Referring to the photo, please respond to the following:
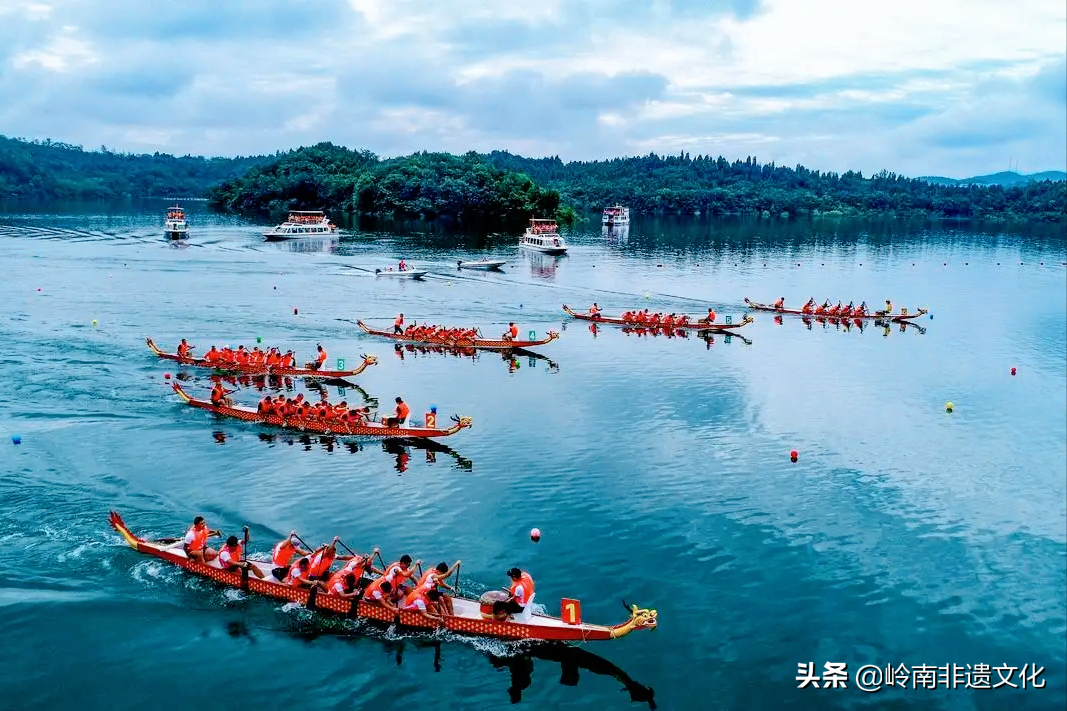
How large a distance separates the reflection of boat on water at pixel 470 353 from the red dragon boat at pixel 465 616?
91.4ft

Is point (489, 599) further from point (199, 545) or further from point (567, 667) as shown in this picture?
point (199, 545)

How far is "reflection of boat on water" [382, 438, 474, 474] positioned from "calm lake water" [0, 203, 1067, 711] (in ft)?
0.75

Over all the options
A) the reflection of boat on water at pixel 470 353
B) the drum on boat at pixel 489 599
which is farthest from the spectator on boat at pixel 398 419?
the reflection of boat on water at pixel 470 353

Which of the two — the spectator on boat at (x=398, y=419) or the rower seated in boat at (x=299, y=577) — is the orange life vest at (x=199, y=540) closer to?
the rower seated in boat at (x=299, y=577)

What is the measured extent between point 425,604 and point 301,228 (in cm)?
11353

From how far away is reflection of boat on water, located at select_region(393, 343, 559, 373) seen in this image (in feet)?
169

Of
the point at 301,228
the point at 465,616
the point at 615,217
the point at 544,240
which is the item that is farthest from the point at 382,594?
the point at 615,217

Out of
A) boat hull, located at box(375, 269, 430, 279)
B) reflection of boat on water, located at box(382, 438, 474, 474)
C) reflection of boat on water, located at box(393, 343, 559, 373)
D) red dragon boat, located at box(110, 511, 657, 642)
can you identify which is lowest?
red dragon boat, located at box(110, 511, 657, 642)

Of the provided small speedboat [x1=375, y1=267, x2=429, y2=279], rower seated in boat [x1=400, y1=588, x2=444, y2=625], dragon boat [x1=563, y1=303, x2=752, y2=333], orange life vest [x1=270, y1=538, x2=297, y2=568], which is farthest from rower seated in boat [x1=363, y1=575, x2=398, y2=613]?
small speedboat [x1=375, y1=267, x2=429, y2=279]

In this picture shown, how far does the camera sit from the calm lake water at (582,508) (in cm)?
2108

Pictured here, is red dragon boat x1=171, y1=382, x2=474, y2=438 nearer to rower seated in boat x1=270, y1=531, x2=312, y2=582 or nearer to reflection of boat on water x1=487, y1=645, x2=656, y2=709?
rower seated in boat x1=270, y1=531, x2=312, y2=582

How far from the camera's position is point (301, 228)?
128 m

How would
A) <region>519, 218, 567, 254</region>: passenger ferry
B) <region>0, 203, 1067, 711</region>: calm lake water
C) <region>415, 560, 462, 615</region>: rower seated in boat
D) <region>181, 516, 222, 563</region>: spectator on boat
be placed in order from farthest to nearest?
1. <region>519, 218, 567, 254</region>: passenger ferry
2. <region>181, 516, 222, 563</region>: spectator on boat
3. <region>415, 560, 462, 615</region>: rower seated in boat
4. <region>0, 203, 1067, 711</region>: calm lake water

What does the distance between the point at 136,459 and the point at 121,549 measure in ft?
24.9
